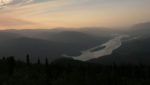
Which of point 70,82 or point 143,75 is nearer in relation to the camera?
point 70,82

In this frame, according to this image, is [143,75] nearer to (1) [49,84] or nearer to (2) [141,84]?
(2) [141,84]

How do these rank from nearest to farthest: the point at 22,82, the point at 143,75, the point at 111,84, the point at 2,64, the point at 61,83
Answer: the point at 22,82
the point at 61,83
the point at 111,84
the point at 2,64
the point at 143,75

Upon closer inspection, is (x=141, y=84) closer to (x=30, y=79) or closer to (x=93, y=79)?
(x=93, y=79)

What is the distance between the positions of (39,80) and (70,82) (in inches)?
389

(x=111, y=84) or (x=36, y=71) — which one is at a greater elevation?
(x=36, y=71)

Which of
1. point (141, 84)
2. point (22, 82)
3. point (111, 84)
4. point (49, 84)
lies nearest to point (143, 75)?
point (141, 84)

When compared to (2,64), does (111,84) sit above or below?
below

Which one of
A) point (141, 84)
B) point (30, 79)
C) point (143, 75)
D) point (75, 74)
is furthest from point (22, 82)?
point (143, 75)

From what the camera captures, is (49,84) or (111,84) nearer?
(49,84)

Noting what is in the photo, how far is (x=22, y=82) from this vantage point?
7194 centimetres

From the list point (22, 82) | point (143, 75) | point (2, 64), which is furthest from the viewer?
point (143, 75)

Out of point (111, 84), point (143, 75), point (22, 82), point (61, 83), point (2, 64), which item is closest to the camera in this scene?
point (22, 82)

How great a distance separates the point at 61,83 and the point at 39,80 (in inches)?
259

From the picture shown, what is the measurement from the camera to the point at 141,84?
9194 cm
